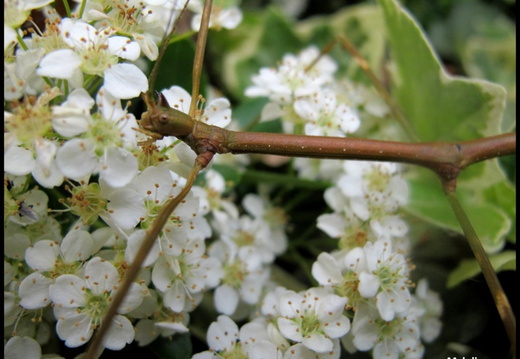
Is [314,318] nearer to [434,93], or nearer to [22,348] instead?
[22,348]

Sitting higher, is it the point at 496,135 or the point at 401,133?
the point at 496,135

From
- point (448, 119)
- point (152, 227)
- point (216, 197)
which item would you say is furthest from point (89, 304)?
point (448, 119)

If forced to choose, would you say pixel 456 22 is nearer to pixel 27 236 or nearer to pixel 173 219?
pixel 173 219

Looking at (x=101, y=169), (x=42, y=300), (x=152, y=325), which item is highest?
(x=101, y=169)

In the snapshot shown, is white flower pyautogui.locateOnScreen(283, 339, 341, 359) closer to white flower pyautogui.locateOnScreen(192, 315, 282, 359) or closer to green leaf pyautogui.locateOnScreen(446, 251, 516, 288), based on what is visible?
white flower pyautogui.locateOnScreen(192, 315, 282, 359)

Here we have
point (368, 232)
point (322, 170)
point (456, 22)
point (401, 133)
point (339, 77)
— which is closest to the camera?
point (368, 232)

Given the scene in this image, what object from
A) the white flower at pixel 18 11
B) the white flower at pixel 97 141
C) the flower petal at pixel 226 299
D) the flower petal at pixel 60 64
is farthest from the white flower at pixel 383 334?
the white flower at pixel 18 11

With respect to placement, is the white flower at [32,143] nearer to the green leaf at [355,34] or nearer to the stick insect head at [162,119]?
the stick insect head at [162,119]

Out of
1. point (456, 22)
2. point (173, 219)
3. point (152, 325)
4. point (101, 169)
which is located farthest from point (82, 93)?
point (456, 22)
